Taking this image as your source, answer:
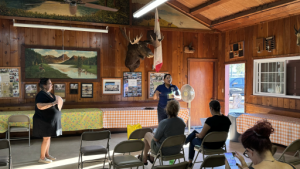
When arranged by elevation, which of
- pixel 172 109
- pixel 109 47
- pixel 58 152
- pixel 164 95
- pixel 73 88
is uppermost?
pixel 109 47

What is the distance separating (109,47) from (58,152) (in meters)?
3.31

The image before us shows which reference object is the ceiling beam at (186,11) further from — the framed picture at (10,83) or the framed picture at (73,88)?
the framed picture at (10,83)

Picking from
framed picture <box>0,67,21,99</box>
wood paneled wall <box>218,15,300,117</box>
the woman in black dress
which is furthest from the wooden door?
framed picture <box>0,67,21,99</box>

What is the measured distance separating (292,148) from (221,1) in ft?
13.0

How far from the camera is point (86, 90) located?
7.15m

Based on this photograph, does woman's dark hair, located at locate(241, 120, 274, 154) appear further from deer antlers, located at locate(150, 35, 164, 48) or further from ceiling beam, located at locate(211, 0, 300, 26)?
deer antlers, located at locate(150, 35, 164, 48)

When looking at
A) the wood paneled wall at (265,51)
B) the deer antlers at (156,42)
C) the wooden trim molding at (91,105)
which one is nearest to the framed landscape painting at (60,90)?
the wooden trim molding at (91,105)

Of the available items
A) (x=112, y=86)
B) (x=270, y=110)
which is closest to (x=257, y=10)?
(x=270, y=110)

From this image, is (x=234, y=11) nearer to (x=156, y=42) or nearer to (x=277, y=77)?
(x=277, y=77)

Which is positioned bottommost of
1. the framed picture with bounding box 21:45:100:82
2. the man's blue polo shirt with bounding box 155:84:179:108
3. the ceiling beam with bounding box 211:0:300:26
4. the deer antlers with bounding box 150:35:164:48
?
the man's blue polo shirt with bounding box 155:84:179:108

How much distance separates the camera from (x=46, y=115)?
4457 millimetres

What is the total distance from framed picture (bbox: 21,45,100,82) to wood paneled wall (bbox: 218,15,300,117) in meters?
4.14

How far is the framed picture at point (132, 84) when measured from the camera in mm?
7527

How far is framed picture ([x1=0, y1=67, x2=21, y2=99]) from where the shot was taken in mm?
6406
